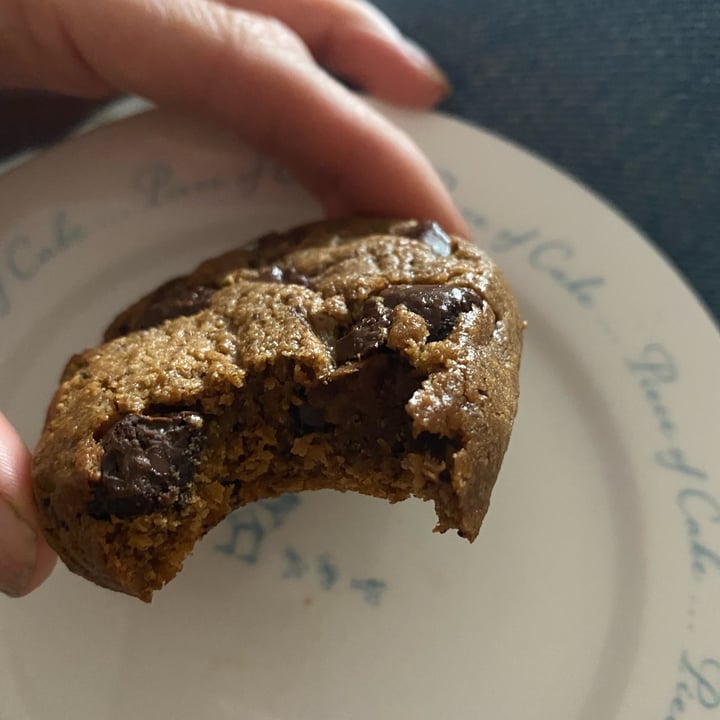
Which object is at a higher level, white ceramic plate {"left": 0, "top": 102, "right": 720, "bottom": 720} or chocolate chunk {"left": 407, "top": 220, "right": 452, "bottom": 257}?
chocolate chunk {"left": 407, "top": 220, "right": 452, "bottom": 257}

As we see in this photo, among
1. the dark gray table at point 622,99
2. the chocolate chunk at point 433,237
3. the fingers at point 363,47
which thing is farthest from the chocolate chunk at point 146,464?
the dark gray table at point 622,99

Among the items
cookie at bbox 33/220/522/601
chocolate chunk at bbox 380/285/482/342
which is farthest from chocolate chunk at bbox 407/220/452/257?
chocolate chunk at bbox 380/285/482/342

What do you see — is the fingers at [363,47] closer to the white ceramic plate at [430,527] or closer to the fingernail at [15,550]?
the white ceramic plate at [430,527]

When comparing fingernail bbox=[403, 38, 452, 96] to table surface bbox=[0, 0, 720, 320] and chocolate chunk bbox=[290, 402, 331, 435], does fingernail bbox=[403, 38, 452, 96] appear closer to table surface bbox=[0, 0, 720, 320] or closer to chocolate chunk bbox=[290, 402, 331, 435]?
table surface bbox=[0, 0, 720, 320]

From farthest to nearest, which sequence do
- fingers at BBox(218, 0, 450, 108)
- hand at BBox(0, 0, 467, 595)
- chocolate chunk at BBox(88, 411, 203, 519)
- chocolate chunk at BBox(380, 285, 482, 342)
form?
fingers at BBox(218, 0, 450, 108), hand at BBox(0, 0, 467, 595), chocolate chunk at BBox(380, 285, 482, 342), chocolate chunk at BBox(88, 411, 203, 519)

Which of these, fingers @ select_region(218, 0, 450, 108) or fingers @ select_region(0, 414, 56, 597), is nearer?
fingers @ select_region(0, 414, 56, 597)
